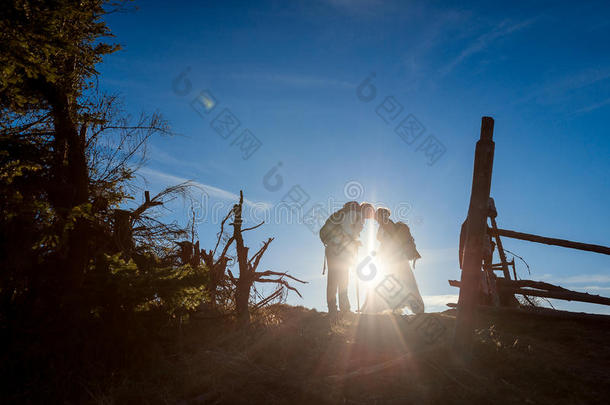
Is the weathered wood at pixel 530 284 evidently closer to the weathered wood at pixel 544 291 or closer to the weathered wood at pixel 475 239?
the weathered wood at pixel 544 291

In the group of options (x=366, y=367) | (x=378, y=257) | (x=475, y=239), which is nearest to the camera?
(x=366, y=367)

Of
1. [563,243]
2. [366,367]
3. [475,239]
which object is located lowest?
[366,367]

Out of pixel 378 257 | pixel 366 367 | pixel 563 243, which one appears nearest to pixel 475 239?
pixel 366 367

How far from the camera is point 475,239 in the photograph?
21.4ft

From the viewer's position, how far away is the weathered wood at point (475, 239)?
6.34m

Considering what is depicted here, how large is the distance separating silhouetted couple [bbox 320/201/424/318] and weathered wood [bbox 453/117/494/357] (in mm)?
4633

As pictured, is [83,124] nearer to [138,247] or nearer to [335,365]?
[138,247]

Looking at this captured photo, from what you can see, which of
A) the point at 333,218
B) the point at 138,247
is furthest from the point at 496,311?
the point at 138,247

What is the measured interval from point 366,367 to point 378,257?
5.95 m

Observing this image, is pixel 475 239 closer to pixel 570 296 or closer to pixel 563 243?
pixel 563 243

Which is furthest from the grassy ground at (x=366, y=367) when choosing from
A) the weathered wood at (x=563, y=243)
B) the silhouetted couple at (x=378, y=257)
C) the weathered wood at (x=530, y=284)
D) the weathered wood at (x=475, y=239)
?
the silhouetted couple at (x=378, y=257)

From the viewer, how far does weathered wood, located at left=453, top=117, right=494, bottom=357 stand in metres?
6.34

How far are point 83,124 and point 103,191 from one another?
1.38 m

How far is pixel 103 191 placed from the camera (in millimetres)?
7910
